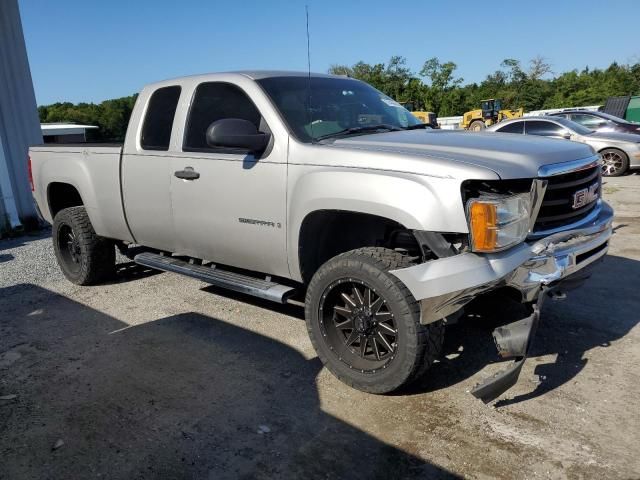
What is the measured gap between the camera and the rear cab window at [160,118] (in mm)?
4500

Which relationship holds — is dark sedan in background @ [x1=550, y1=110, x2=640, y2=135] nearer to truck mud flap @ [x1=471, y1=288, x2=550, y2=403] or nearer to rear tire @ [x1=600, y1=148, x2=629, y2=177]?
rear tire @ [x1=600, y1=148, x2=629, y2=177]

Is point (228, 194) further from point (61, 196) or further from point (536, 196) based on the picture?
point (61, 196)

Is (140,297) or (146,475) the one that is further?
(140,297)

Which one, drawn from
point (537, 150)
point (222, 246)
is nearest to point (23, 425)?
point (222, 246)

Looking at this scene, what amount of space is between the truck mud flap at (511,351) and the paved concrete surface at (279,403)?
269 millimetres

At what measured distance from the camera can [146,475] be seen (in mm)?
2615

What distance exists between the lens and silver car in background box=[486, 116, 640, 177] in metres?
12.2

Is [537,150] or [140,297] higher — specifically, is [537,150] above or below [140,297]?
above

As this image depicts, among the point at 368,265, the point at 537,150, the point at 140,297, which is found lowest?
the point at 140,297

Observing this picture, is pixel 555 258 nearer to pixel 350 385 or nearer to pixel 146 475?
pixel 350 385

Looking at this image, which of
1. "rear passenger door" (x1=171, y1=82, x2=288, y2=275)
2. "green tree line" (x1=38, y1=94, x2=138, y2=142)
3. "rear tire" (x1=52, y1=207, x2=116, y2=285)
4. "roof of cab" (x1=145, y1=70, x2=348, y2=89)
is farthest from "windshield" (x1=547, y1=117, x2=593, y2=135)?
"green tree line" (x1=38, y1=94, x2=138, y2=142)

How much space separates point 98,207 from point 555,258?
4.12 metres

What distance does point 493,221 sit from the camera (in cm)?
276

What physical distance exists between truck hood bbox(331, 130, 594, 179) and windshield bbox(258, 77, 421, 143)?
0.25 metres
